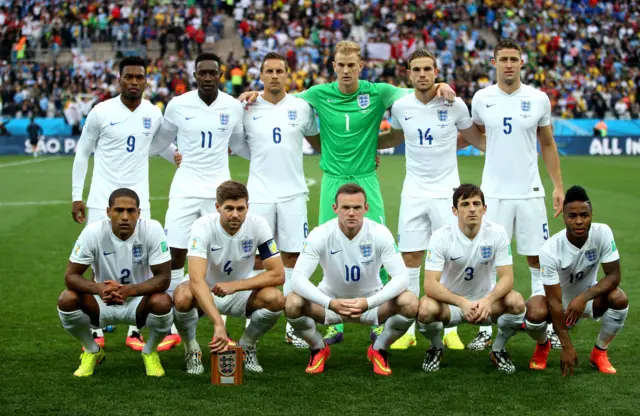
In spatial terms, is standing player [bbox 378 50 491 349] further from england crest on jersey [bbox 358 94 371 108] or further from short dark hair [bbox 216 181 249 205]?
short dark hair [bbox 216 181 249 205]

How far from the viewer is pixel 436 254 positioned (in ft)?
21.4

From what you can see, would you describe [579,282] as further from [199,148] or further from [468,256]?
[199,148]

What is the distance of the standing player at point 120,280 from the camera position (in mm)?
6348

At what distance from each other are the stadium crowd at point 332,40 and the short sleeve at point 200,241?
27.1 metres

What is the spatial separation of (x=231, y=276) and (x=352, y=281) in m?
0.92

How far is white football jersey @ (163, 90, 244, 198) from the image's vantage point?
24.7ft

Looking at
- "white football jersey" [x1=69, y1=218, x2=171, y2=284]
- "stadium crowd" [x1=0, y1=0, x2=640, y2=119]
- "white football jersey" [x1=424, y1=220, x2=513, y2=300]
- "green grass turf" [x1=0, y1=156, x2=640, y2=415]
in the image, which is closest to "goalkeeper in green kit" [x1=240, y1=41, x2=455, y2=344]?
"green grass turf" [x1=0, y1=156, x2=640, y2=415]

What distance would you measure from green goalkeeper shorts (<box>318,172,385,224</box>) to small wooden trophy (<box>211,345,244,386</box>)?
1.96 metres

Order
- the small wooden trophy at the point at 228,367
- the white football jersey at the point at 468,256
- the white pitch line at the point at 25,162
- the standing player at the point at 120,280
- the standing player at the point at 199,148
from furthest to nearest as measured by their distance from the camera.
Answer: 1. the white pitch line at the point at 25,162
2. the standing player at the point at 199,148
3. the white football jersey at the point at 468,256
4. the standing player at the point at 120,280
5. the small wooden trophy at the point at 228,367

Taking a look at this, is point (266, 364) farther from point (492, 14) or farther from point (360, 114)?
point (492, 14)

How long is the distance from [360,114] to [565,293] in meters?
2.27

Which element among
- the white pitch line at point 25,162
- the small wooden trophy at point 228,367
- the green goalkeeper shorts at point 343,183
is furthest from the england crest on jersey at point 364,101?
the white pitch line at point 25,162

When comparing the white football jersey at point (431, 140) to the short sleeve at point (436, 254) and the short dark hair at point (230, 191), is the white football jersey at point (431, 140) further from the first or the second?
the short dark hair at point (230, 191)

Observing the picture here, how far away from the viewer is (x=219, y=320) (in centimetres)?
615
